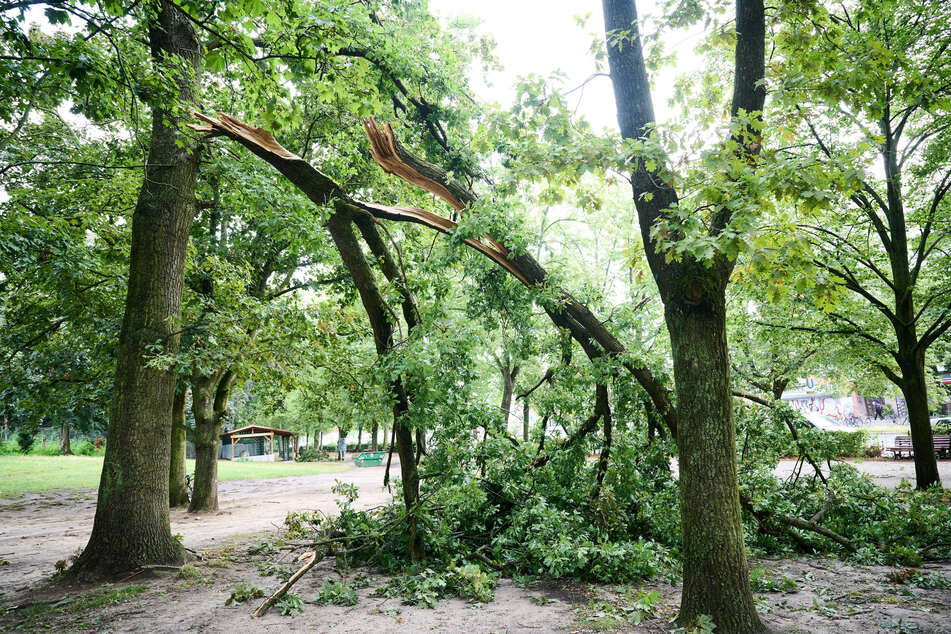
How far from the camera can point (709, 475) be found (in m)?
4.17

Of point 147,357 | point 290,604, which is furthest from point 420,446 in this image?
point 147,357

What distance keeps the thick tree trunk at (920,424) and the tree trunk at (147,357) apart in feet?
46.4

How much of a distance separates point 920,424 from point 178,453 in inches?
686

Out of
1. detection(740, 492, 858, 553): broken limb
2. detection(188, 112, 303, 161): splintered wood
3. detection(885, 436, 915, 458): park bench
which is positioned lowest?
detection(885, 436, 915, 458): park bench

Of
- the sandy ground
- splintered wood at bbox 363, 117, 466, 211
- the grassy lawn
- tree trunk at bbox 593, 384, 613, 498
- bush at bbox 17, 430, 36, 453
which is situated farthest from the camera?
bush at bbox 17, 430, 36, 453

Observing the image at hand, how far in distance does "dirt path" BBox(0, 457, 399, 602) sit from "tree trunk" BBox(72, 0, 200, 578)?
1211 mm

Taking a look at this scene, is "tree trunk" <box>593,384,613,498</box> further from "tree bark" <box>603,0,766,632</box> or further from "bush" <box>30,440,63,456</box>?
"bush" <box>30,440,63,456</box>

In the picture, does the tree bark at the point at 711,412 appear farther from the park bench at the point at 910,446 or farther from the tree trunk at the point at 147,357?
the park bench at the point at 910,446

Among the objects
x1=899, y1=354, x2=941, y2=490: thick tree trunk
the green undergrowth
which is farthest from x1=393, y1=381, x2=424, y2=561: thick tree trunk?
x1=899, y1=354, x2=941, y2=490: thick tree trunk

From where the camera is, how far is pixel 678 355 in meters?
4.43

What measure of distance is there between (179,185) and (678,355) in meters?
6.99

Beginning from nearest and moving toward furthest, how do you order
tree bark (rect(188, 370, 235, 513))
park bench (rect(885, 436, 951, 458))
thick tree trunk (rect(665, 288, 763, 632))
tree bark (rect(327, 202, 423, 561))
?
thick tree trunk (rect(665, 288, 763, 632)), tree bark (rect(327, 202, 423, 561)), tree bark (rect(188, 370, 235, 513)), park bench (rect(885, 436, 951, 458))

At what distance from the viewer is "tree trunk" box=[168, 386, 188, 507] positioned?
42.7ft

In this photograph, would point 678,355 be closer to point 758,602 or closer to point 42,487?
point 758,602
